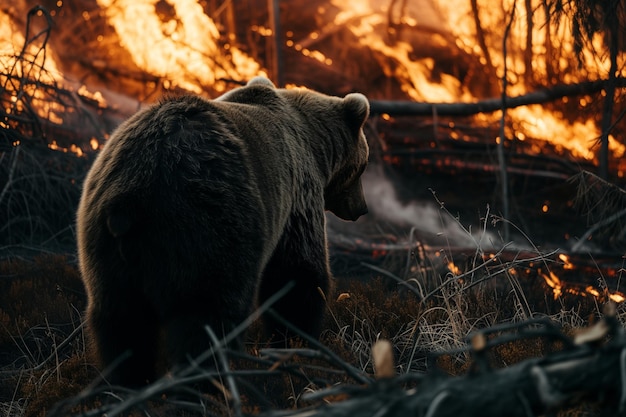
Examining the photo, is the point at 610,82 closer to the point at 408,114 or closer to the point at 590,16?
the point at 590,16

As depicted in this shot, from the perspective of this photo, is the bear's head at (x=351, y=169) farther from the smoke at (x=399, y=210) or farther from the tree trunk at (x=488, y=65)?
the tree trunk at (x=488, y=65)

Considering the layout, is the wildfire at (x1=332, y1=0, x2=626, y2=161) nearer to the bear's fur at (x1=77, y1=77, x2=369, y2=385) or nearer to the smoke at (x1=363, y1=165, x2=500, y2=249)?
the smoke at (x1=363, y1=165, x2=500, y2=249)

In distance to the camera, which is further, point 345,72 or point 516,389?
point 345,72

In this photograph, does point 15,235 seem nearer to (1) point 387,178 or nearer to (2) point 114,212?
(2) point 114,212

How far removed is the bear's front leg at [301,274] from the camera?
4902 mm

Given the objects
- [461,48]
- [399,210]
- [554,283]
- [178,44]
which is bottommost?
[399,210]

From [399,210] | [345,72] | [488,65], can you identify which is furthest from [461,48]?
[399,210]

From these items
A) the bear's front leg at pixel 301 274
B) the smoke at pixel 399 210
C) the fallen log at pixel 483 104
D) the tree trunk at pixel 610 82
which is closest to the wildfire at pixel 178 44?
the smoke at pixel 399 210

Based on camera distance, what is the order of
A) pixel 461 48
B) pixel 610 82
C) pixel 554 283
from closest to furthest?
pixel 554 283 < pixel 610 82 < pixel 461 48

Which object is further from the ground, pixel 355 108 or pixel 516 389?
pixel 355 108

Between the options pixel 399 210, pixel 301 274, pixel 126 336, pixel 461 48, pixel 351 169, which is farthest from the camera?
pixel 461 48

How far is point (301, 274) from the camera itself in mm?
4969

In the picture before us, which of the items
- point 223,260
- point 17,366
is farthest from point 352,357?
point 17,366

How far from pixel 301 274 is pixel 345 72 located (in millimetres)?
10554
